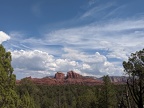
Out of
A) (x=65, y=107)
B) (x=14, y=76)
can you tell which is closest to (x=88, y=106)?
(x=65, y=107)

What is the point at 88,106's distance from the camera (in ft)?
287

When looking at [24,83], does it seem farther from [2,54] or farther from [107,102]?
[2,54]

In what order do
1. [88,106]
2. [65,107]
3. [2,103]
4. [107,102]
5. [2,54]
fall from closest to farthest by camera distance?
[2,103]
[2,54]
[107,102]
[88,106]
[65,107]

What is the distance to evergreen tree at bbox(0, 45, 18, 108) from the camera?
25688 millimetres

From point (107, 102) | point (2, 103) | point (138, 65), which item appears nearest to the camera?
point (2, 103)

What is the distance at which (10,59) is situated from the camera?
2781cm

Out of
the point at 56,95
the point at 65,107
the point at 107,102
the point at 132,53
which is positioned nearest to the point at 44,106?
the point at 65,107

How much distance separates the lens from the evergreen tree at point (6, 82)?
25.7 m

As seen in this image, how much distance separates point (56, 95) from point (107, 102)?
312ft

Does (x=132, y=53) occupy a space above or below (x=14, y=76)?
above

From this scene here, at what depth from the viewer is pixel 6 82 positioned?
26641 millimetres

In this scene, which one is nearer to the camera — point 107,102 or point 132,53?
point 132,53

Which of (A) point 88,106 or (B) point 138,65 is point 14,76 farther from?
(A) point 88,106

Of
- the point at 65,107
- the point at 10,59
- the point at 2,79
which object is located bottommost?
the point at 65,107
